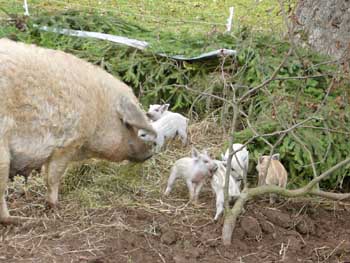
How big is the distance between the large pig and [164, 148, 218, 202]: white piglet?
0.49m

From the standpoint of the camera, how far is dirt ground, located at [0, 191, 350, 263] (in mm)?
6027

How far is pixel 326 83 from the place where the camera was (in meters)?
8.67

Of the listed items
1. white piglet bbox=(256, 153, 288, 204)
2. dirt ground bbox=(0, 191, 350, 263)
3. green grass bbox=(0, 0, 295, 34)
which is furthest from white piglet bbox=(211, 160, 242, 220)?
green grass bbox=(0, 0, 295, 34)

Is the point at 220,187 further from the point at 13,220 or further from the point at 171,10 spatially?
the point at 171,10

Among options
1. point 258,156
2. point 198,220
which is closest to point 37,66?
point 198,220

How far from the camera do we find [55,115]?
624cm

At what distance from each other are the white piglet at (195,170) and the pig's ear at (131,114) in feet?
1.78

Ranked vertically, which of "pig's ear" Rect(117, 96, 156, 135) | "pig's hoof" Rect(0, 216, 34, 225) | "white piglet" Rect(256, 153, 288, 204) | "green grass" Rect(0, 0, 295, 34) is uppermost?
"pig's ear" Rect(117, 96, 156, 135)

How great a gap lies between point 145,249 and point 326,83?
11.7 feet

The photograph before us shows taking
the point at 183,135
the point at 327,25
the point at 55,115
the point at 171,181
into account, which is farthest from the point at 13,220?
the point at 327,25

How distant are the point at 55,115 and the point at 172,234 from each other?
1.38m

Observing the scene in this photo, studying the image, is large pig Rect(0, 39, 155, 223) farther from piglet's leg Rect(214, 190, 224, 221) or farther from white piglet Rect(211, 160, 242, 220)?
piglet's leg Rect(214, 190, 224, 221)

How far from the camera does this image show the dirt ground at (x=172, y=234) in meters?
6.03

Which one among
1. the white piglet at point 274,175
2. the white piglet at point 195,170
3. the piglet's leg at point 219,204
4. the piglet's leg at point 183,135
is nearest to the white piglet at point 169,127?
the piglet's leg at point 183,135
